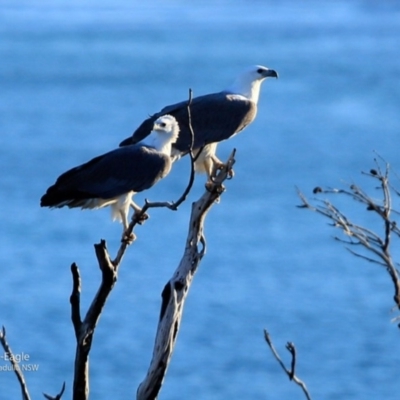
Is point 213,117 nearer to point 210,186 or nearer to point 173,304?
point 210,186

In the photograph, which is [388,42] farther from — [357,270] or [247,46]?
[357,270]

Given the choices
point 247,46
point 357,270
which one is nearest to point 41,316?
point 357,270

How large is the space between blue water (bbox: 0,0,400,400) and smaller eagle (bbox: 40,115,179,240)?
225 centimetres

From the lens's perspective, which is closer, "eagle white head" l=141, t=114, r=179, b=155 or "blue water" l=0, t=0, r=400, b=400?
"eagle white head" l=141, t=114, r=179, b=155

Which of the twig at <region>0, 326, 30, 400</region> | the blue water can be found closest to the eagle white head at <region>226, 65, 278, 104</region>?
the blue water

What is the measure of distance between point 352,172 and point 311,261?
658 cm

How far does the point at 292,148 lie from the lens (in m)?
30.8

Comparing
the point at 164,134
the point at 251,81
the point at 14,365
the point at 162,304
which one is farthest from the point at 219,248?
the point at 14,365

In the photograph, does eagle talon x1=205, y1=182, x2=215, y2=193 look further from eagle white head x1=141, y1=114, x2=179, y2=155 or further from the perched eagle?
the perched eagle

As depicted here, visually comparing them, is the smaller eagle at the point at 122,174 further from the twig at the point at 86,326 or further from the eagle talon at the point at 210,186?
the twig at the point at 86,326

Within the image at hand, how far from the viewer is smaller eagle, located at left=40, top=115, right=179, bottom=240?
8977 mm

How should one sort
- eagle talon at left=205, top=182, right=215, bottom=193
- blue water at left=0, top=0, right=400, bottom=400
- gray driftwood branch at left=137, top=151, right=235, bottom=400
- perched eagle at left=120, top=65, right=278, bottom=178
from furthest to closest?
blue water at left=0, top=0, right=400, bottom=400
perched eagle at left=120, top=65, right=278, bottom=178
eagle talon at left=205, top=182, right=215, bottom=193
gray driftwood branch at left=137, top=151, right=235, bottom=400

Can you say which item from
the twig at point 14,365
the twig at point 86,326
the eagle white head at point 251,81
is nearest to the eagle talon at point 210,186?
the twig at point 86,326

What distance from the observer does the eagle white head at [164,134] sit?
29.9 ft
